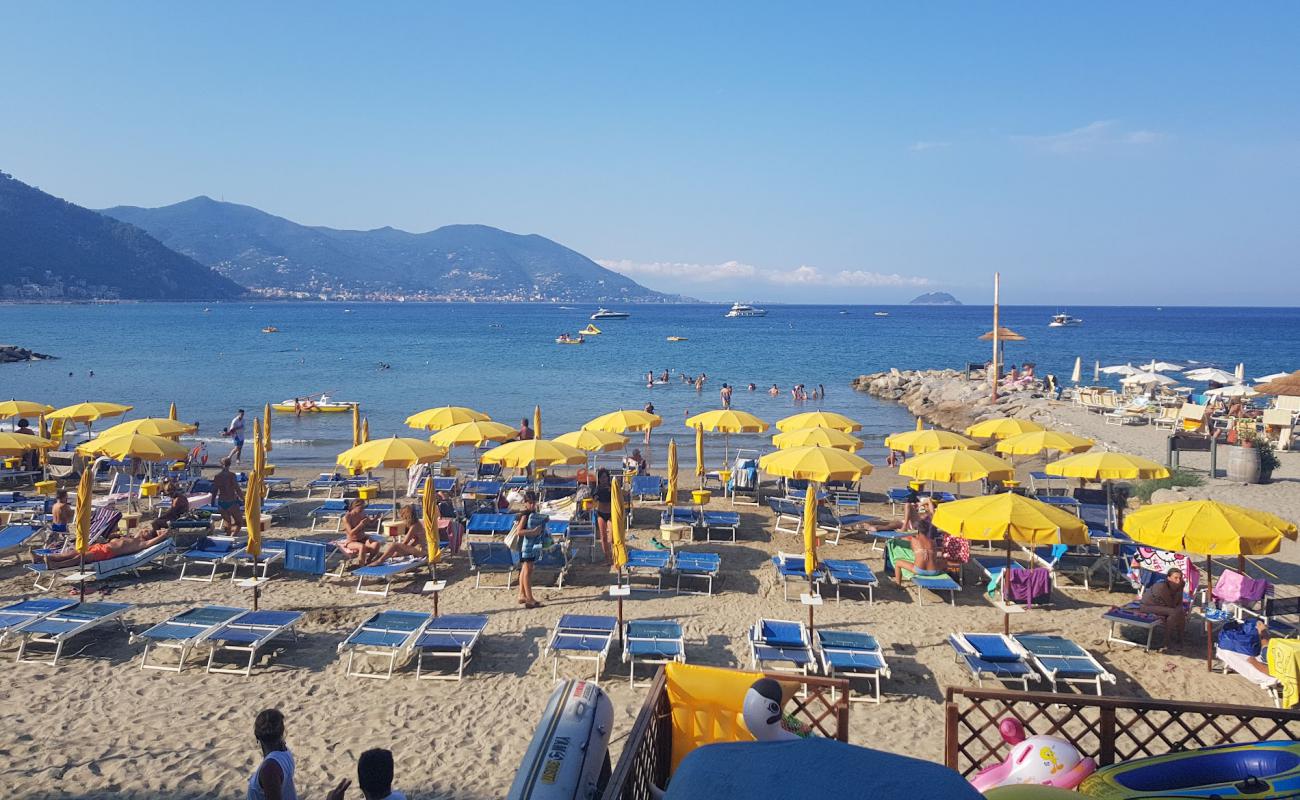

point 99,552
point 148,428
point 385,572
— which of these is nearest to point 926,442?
point 385,572

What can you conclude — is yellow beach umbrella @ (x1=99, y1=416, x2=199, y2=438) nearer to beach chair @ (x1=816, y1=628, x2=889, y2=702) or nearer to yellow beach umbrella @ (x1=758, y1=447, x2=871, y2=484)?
yellow beach umbrella @ (x1=758, y1=447, x2=871, y2=484)

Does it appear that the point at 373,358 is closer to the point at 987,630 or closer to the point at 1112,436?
the point at 1112,436

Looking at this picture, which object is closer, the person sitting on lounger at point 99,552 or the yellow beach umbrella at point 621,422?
the person sitting on lounger at point 99,552

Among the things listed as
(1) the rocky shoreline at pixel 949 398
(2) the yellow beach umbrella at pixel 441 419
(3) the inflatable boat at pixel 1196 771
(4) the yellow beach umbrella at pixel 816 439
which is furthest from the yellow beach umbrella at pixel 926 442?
(1) the rocky shoreline at pixel 949 398

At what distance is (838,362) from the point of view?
67750mm

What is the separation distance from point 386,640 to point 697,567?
163 inches

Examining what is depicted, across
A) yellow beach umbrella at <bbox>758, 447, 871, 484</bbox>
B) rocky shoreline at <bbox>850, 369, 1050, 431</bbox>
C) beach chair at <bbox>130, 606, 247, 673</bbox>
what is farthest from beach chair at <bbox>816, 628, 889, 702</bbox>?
rocky shoreline at <bbox>850, 369, 1050, 431</bbox>

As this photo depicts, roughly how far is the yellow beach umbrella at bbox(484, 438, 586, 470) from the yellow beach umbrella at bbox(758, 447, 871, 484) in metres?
3.10

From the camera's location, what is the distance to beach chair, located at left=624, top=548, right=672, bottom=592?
10.8 metres

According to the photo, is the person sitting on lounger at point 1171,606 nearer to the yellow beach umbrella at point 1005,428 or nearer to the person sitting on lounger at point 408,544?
the yellow beach umbrella at point 1005,428

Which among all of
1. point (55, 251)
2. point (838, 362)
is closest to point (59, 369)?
point (838, 362)

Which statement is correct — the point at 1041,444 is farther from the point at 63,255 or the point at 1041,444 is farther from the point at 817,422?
the point at 63,255

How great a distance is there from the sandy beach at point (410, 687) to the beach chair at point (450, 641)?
15 cm

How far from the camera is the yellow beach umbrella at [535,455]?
12695 millimetres
